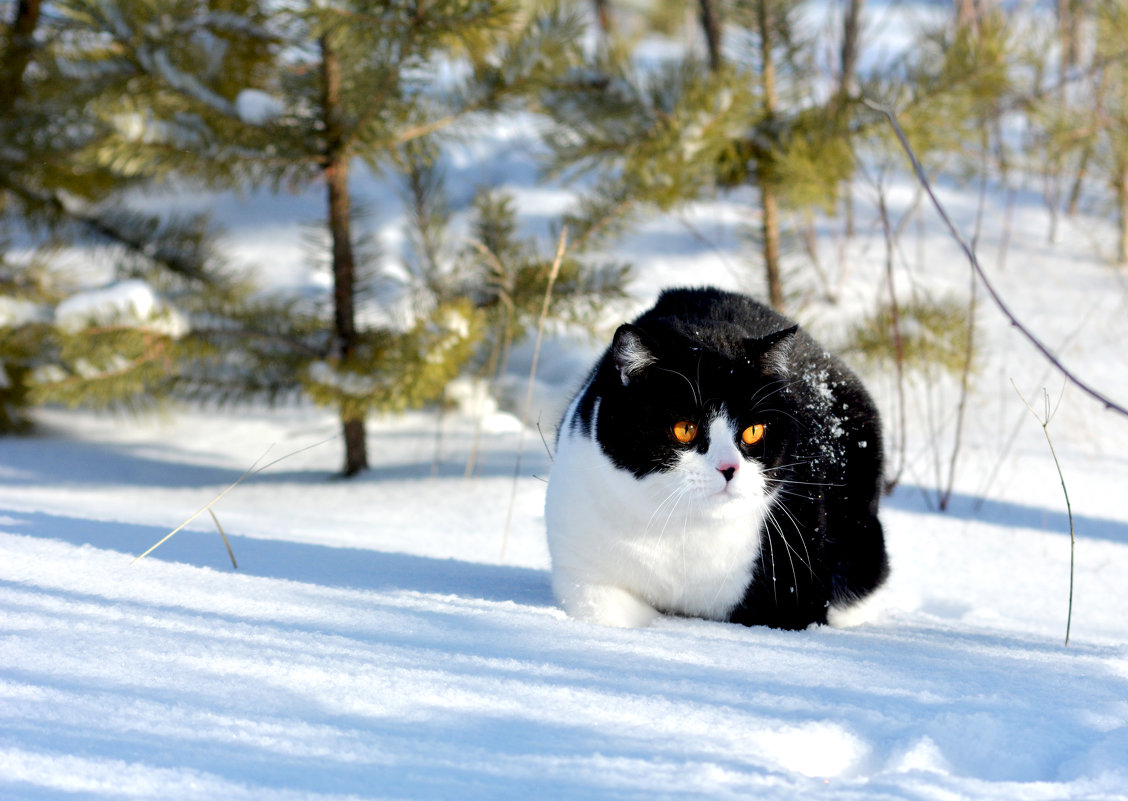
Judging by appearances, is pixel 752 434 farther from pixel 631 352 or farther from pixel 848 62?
pixel 848 62

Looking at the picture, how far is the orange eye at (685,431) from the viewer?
58.6 inches

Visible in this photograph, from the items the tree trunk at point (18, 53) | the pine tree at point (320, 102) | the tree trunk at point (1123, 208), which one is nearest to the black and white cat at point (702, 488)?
the pine tree at point (320, 102)

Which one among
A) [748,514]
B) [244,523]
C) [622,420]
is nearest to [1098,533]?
[748,514]

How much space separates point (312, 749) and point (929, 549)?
240 centimetres

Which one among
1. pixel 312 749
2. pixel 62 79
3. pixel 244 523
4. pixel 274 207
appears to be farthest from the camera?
pixel 274 207

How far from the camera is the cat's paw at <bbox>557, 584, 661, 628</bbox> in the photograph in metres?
1.51

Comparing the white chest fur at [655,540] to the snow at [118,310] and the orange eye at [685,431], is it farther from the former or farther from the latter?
the snow at [118,310]

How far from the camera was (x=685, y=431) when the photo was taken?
1.49 metres

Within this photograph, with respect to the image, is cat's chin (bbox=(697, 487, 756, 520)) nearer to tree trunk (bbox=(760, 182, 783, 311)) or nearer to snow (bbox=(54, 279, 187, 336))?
tree trunk (bbox=(760, 182, 783, 311))

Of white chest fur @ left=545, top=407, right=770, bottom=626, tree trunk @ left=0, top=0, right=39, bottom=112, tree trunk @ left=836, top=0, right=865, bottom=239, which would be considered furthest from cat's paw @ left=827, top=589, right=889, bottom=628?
tree trunk @ left=0, top=0, right=39, bottom=112

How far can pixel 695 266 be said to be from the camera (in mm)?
5387

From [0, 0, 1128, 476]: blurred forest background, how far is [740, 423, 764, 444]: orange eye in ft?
4.83

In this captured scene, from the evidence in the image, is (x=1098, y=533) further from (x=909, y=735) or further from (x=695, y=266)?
(x=695, y=266)

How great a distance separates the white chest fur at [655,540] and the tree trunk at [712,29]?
2581 millimetres
